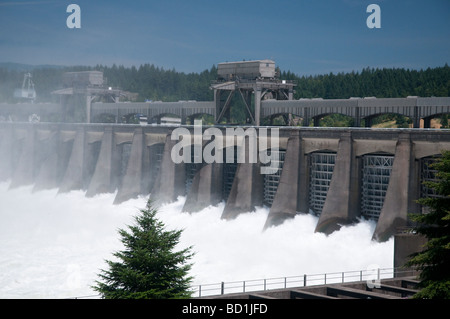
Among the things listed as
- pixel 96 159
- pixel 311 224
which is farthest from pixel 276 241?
pixel 96 159

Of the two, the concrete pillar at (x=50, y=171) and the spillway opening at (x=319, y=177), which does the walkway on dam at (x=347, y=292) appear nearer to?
the spillway opening at (x=319, y=177)

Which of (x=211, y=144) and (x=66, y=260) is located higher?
(x=211, y=144)

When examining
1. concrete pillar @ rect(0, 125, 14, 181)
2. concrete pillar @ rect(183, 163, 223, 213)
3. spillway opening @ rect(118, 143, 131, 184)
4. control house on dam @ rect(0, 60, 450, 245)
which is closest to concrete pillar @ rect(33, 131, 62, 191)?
control house on dam @ rect(0, 60, 450, 245)

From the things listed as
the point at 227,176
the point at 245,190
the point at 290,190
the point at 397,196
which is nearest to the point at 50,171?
the point at 227,176

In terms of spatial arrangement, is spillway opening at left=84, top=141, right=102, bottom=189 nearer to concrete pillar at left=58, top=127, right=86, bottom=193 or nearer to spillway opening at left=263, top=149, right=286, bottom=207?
concrete pillar at left=58, top=127, right=86, bottom=193

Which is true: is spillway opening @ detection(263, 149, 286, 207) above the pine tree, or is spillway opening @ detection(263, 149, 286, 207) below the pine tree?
above

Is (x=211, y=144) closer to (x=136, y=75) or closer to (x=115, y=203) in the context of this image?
(x=115, y=203)

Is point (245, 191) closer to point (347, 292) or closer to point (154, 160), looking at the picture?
point (154, 160)
